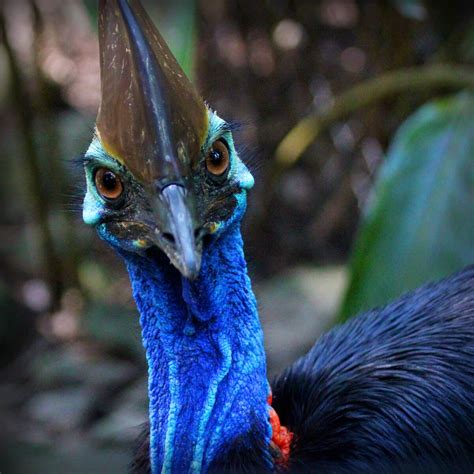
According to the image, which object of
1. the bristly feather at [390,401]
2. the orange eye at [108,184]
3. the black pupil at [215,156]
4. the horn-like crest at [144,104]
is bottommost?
the bristly feather at [390,401]

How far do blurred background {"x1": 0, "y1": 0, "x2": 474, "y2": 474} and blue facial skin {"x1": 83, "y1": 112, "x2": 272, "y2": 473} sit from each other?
1486mm

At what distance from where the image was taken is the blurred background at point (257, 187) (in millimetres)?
3434

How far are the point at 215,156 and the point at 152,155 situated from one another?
0.13m

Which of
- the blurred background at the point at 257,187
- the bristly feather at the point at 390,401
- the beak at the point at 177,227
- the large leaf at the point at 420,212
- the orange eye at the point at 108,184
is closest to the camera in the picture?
the beak at the point at 177,227

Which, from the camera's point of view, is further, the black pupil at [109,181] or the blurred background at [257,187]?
the blurred background at [257,187]

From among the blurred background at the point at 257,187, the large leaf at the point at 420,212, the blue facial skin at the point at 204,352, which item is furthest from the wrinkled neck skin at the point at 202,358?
the blurred background at the point at 257,187

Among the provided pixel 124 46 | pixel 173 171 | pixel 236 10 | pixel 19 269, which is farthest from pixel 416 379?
pixel 19 269

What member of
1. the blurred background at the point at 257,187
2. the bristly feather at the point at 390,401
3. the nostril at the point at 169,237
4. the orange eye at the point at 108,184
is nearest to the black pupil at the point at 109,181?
the orange eye at the point at 108,184

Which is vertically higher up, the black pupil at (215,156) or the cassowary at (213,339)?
the black pupil at (215,156)

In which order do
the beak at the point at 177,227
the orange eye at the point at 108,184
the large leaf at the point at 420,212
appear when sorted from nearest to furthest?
the beak at the point at 177,227 < the orange eye at the point at 108,184 < the large leaf at the point at 420,212

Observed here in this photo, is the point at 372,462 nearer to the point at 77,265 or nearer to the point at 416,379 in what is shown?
the point at 416,379

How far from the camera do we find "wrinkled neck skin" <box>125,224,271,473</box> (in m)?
1.63

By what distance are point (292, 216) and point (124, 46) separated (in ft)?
9.09

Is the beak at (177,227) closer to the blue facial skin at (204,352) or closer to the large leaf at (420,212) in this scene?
the blue facial skin at (204,352)
